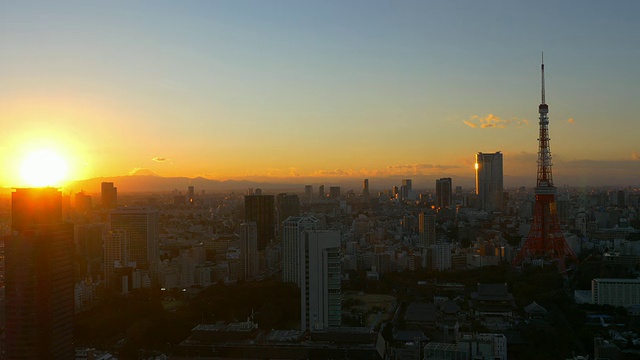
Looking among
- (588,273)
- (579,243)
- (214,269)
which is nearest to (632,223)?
(579,243)

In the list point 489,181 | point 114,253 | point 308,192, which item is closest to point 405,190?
point 489,181

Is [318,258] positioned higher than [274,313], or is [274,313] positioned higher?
[318,258]

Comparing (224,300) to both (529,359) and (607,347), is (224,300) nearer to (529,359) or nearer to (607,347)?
(529,359)

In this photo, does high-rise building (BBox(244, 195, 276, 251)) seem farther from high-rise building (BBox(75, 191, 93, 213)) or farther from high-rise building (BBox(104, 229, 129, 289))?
high-rise building (BBox(104, 229, 129, 289))

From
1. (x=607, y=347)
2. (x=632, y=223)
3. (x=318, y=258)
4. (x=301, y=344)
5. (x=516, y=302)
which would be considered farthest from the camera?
(x=632, y=223)

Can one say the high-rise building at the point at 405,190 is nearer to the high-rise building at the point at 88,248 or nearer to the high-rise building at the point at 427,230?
the high-rise building at the point at 427,230

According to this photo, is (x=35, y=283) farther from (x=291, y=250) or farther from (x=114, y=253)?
(x=291, y=250)

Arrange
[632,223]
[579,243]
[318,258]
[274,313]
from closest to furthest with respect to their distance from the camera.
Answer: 1. [318,258]
2. [274,313]
3. [579,243]
4. [632,223]
